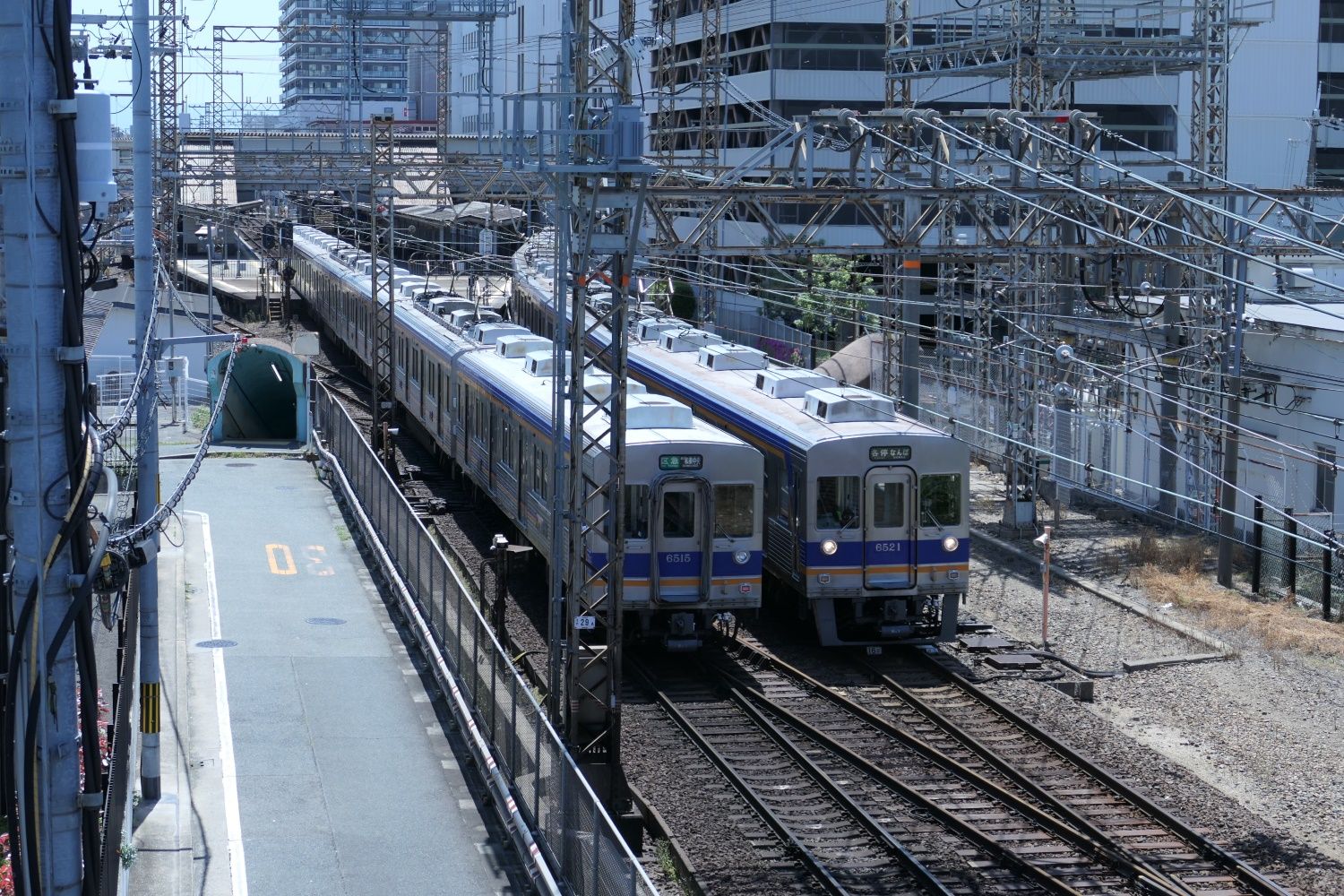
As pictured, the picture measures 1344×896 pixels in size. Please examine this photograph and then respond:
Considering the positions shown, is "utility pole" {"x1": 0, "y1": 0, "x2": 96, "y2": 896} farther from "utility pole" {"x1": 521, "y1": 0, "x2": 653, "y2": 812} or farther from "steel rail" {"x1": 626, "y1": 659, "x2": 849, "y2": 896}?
"steel rail" {"x1": 626, "y1": 659, "x2": 849, "y2": 896}

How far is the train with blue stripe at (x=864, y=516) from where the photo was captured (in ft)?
53.4

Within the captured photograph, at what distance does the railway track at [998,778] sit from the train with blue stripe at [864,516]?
71 cm

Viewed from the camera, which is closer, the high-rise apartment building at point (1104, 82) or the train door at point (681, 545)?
the train door at point (681, 545)

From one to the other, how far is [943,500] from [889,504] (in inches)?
22.4

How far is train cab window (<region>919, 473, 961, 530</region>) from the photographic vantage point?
54.1 feet

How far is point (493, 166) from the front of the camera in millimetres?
29719

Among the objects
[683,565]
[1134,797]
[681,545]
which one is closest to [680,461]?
[681,545]

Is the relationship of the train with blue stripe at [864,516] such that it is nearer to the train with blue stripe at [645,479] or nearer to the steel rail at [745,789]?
the train with blue stripe at [645,479]

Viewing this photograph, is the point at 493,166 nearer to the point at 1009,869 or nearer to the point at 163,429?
the point at 163,429

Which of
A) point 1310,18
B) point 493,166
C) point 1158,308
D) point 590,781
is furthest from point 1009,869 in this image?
point 1310,18

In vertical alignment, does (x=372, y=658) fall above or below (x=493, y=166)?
below

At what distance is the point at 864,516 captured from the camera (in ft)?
53.5

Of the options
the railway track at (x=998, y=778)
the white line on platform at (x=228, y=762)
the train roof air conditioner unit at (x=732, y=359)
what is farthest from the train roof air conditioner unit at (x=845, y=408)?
the white line on platform at (x=228, y=762)

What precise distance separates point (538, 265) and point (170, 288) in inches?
642
